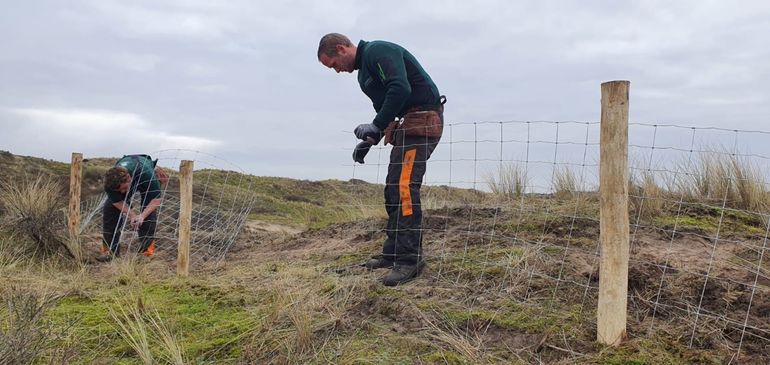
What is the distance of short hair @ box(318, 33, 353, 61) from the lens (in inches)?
181

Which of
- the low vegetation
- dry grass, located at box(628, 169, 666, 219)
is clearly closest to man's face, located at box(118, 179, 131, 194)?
the low vegetation

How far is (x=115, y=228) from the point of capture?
7.20m

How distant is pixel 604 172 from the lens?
3080mm

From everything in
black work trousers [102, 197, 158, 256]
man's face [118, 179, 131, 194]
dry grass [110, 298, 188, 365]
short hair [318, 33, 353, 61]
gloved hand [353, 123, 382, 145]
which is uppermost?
short hair [318, 33, 353, 61]

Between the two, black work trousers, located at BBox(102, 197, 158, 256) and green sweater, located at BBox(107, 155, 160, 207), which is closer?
green sweater, located at BBox(107, 155, 160, 207)

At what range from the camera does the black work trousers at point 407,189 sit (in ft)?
14.8

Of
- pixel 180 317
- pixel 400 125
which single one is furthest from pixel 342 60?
pixel 180 317

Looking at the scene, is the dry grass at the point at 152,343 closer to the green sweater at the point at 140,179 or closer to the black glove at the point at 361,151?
the black glove at the point at 361,151

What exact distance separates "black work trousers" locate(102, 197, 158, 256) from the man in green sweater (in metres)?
3.53

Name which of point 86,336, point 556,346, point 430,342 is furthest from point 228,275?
point 556,346

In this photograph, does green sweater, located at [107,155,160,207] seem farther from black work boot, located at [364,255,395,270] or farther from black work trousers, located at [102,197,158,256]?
black work boot, located at [364,255,395,270]

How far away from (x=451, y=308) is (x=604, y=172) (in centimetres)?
133

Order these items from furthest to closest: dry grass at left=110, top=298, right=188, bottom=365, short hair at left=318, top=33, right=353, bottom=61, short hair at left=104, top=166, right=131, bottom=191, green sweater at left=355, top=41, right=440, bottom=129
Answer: short hair at left=104, top=166, right=131, bottom=191 < short hair at left=318, top=33, right=353, bottom=61 < green sweater at left=355, top=41, right=440, bottom=129 < dry grass at left=110, top=298, right=188, bottom=365

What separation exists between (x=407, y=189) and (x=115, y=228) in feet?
13.9
